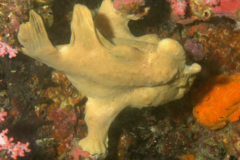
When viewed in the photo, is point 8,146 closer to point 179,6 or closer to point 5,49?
point 5,49

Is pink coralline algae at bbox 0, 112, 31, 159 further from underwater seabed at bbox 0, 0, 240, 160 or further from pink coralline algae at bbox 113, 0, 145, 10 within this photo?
pink coralline algae at bbox 113, 0, 145, 10

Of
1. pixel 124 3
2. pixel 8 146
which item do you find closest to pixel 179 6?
pixel 124 3

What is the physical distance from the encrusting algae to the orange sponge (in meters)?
1.54

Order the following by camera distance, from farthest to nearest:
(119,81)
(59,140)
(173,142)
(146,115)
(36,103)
Answer: (173,142) → (146,115) → (59,140) → (36,103) → (119,81)

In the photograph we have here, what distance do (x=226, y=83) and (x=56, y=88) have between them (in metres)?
3.87

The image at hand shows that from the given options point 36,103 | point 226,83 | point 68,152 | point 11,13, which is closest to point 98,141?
point 68,152

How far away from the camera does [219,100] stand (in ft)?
12.1

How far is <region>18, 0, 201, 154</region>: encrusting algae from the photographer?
2.07 metres

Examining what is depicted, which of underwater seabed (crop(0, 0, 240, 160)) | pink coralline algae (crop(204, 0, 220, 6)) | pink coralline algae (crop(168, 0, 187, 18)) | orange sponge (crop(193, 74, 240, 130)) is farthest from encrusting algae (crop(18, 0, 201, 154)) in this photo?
orange sponge (crop(193, 74, 240, 130))

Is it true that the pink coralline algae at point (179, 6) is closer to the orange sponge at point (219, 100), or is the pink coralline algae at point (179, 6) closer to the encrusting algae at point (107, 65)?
the encrusting algae at point (107, 65)

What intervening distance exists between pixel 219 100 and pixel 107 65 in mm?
3046

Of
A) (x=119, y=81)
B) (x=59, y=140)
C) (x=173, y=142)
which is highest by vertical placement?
(x=119, y=81)

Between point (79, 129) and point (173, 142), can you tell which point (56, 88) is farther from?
point (173, 142)

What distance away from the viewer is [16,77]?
2879 millimetres
